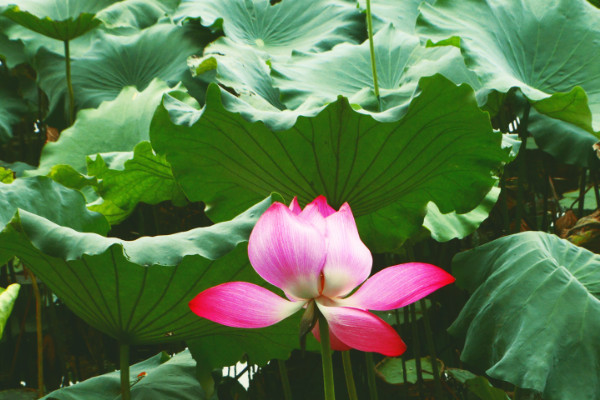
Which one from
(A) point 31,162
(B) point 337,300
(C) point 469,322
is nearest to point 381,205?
(C) point 469,322

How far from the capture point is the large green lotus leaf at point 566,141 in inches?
59.4

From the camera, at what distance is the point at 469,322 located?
1030 mm

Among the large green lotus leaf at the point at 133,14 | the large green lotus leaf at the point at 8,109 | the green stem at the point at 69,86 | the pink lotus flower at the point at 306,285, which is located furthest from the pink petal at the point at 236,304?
the large green lotus leaf at the point at 8,109

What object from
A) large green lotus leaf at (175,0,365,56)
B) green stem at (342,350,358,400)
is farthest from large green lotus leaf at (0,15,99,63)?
green stem at (342,350,358,400)

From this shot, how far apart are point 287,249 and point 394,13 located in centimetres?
151

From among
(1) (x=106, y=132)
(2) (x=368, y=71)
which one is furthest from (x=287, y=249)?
(1) (x=106, y=132)

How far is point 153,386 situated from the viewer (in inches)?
37.9

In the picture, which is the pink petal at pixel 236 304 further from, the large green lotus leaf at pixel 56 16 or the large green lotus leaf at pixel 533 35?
the large green lotus leaf at pixel 56 16

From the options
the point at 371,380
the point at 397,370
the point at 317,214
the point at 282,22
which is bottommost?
the point at 397,370

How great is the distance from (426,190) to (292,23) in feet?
3.34

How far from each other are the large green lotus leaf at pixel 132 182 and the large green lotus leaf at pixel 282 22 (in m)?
0.55

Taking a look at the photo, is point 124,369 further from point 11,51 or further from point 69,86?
point 11,51

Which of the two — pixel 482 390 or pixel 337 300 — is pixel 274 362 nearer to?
pixel 482 390

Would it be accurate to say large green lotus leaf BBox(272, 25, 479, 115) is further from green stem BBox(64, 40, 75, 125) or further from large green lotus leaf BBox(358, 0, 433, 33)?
green stem BBox(64, 40, 75, 125)
